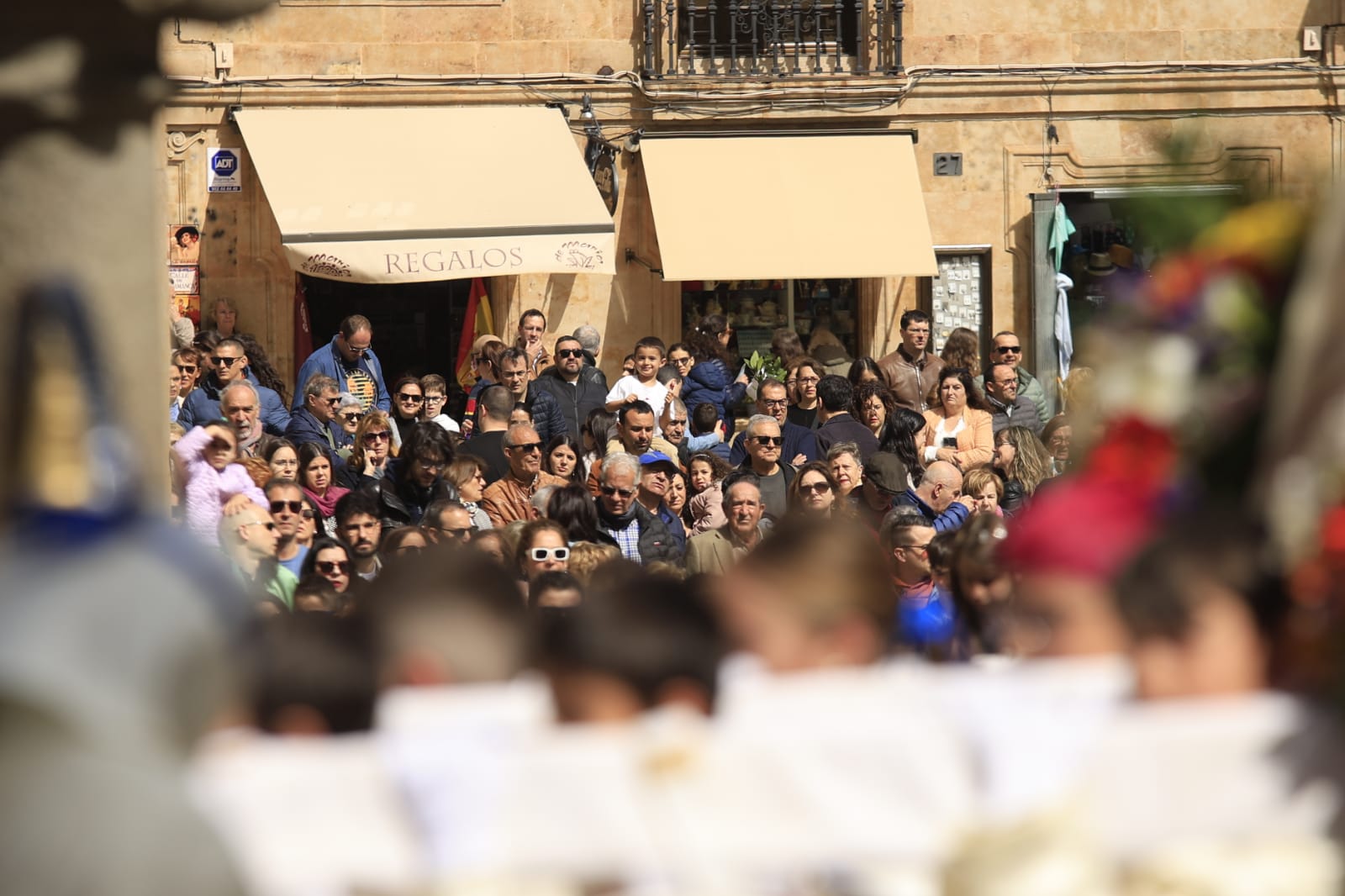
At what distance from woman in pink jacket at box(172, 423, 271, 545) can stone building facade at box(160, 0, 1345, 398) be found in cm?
992

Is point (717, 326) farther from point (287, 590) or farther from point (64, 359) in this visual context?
point (64, 359)

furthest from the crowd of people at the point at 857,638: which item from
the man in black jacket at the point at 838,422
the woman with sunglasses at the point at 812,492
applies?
the man in black jacket at the point at 838,422

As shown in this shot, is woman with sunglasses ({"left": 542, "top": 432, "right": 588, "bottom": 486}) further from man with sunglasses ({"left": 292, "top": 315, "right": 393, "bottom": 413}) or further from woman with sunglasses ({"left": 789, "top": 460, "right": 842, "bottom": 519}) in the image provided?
man with sunglasses ({"left": 292, "top": 315, "right": 393, "bottom": 413})

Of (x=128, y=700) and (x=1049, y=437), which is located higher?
(x=128, y=700)

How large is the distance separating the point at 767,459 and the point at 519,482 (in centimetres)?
122

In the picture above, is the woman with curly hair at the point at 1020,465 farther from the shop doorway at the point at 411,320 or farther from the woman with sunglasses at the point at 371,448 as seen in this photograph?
the shop doorway at the point at 411,320

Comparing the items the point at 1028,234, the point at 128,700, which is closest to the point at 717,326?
the point at 1028,234

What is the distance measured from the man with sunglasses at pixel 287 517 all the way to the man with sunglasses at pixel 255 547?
5.5 inches

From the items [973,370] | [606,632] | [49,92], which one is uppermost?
[49,92]

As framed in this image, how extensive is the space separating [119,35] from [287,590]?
14.7ft

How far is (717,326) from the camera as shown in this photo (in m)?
15.0

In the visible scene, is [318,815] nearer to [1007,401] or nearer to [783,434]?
[783,434]

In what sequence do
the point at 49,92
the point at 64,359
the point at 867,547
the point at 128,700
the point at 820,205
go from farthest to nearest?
the point at 820,205 → the point at 867,547 → the point at 49,92 → the point at 64,359 → the point at 128,700

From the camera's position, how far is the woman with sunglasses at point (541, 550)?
6980 mm
